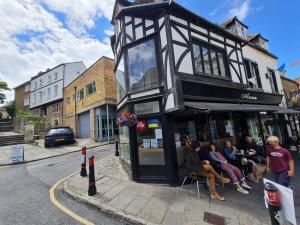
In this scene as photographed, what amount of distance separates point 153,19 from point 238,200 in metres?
6.66

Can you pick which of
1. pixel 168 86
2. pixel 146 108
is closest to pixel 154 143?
pixel 146 108

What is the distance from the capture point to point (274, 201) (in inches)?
87.2

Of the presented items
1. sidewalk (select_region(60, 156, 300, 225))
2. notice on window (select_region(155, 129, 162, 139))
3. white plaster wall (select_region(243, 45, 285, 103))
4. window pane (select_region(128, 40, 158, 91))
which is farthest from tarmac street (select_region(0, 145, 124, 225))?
white plaster wall (select_region(243, 45, 285, 103))

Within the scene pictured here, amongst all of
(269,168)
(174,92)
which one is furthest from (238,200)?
(174,92)

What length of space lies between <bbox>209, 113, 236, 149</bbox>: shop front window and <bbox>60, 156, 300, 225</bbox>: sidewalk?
2.49 meters

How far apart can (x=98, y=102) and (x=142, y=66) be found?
11.1 m

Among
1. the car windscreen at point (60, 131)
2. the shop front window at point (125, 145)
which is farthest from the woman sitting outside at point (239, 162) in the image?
the car windscreen at point (60, 131)

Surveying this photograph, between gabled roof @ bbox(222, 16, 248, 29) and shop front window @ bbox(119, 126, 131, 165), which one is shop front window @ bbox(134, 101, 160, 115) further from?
gabled roof @ bbox(222, 16, 248, 29)

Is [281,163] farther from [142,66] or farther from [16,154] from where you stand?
[16,154]

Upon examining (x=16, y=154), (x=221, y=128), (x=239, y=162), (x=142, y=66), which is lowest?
(x=239, y=162)

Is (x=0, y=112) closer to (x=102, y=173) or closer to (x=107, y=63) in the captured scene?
(x=107, y=63)

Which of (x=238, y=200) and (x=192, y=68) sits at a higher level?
(x=192, y=68)

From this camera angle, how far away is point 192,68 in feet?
22.8

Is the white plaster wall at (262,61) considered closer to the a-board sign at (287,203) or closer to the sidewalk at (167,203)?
the sidewalk at (167,203)
